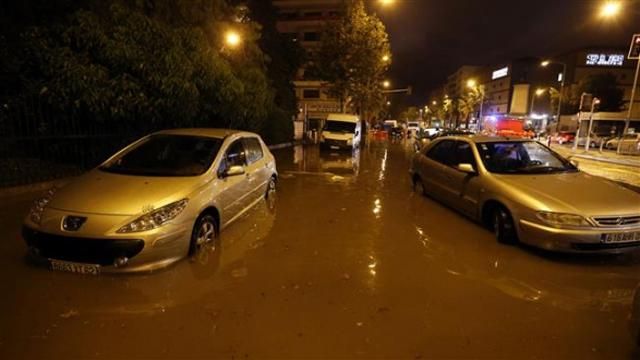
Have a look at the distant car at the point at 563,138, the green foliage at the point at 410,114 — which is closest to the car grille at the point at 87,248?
the distant car at the point at 563,138

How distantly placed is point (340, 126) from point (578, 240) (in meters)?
18.4

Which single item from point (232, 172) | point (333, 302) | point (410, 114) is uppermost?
point (410, 114)

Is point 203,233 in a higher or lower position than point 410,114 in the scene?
lower

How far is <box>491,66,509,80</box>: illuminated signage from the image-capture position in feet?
300

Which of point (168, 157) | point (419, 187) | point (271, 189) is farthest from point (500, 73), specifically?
point (168, 157)

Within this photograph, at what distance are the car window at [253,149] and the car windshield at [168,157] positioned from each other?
892 millimetres

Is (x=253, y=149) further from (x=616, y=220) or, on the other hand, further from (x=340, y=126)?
(x=340, y=126)

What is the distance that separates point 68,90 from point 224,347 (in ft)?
25.0

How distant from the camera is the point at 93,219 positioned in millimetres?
3986

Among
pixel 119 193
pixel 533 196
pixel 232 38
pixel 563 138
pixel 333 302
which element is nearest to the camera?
pixel 333 302

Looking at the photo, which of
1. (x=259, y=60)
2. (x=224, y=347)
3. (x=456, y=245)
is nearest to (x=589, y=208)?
(x=456, y=245)

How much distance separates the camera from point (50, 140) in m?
8.90

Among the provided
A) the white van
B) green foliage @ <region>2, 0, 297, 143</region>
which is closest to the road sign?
the white van

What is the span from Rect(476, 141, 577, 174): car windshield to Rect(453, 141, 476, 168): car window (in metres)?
0.18
